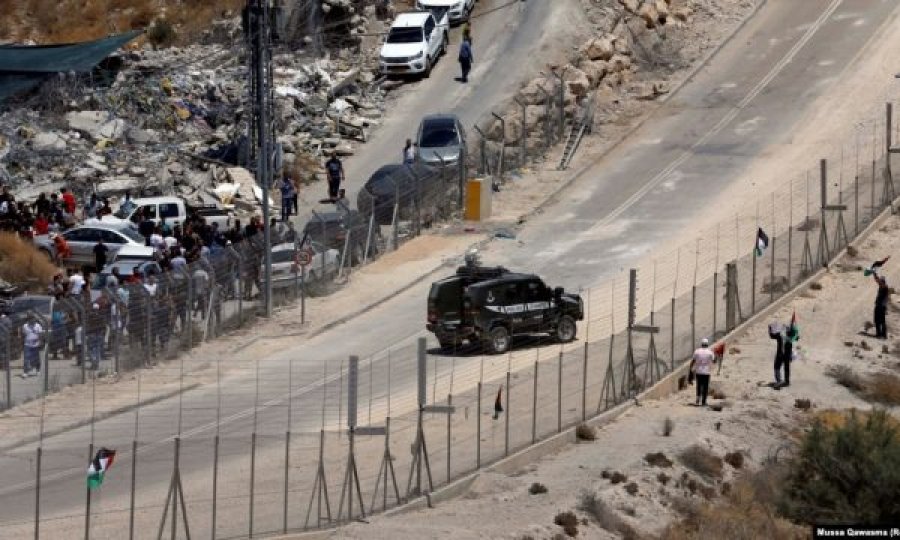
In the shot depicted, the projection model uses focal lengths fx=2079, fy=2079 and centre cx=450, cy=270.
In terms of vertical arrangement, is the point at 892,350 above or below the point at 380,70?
below

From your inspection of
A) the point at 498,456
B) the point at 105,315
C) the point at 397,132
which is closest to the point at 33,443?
the point at 105,315

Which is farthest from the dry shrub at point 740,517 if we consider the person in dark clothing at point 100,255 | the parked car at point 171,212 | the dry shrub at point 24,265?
the parked car at point 171,212

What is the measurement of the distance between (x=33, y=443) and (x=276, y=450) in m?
4.54

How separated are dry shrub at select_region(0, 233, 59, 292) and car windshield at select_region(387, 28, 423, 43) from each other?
1666cm

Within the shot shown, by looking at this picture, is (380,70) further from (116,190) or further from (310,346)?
(310,346)

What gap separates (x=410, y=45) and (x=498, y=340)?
22.4 metres

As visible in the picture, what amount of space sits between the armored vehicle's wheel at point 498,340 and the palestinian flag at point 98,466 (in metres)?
12.7

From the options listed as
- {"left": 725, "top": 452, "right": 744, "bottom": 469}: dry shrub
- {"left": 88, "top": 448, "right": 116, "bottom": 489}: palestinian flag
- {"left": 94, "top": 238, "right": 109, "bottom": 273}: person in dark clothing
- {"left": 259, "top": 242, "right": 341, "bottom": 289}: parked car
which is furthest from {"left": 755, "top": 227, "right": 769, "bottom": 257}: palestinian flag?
{"left": 88, "top": 448, "right": 116, "bottom": 489}: palestinian flag

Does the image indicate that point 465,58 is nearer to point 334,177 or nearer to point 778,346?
point 334,177

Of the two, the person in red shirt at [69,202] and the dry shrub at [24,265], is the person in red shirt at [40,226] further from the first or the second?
the person in red shirt at [69,202]

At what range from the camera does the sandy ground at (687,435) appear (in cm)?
3073

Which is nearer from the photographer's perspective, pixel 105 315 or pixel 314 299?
pixel 105 315

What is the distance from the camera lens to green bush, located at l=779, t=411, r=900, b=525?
33531mm

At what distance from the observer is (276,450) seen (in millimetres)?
32156
